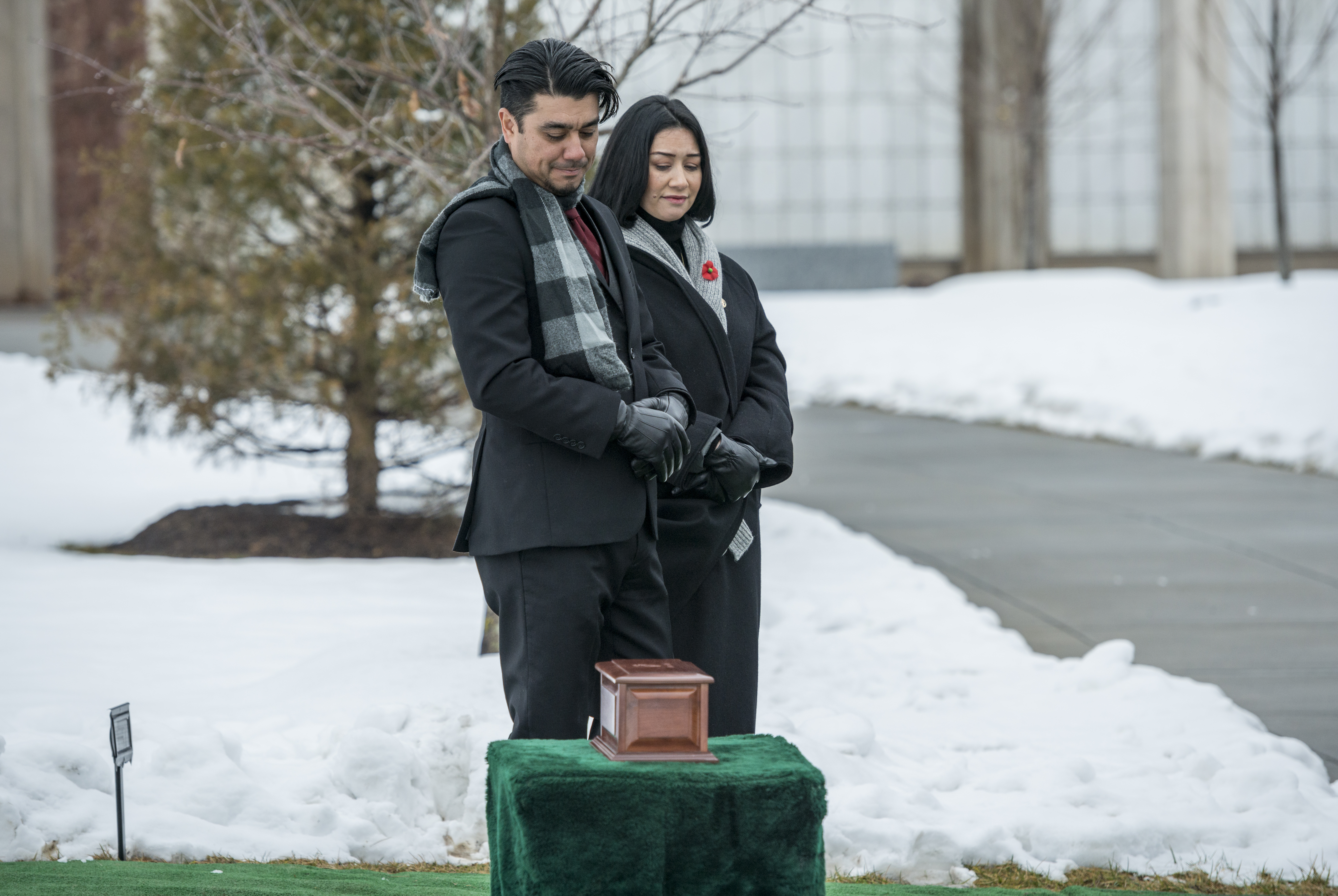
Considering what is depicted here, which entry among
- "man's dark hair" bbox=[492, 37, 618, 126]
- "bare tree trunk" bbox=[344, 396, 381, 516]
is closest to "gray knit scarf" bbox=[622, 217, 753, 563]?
"man's dark hair" bbox=[492, 37, 618, 126]

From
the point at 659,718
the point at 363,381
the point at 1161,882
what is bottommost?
the point at 1161,882

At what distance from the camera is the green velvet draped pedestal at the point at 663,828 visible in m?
2.35

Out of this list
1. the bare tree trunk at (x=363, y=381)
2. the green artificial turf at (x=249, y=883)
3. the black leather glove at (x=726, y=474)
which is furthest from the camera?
the bare tree trunk at (x=363, y=381)

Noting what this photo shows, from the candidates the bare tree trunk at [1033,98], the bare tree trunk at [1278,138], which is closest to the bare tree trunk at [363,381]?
the bare tree trunk at [1278,138]

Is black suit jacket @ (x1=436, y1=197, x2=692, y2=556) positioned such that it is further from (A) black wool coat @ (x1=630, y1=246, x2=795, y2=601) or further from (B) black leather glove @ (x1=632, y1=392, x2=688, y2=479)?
(A) black wool coat @ (x1=630, y1=246, x2=795, y2=601)

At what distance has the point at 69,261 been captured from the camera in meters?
8.77

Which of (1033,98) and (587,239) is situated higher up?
(1033,98)

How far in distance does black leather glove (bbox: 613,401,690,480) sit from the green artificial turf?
4.30 ft

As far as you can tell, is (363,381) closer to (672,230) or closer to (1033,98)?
(672,230)

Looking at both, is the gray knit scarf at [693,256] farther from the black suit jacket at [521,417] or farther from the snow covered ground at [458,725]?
the snow covered ground at [458,725]

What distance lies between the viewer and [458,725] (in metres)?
4.72

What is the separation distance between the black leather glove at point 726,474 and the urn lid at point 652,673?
22.8 inches

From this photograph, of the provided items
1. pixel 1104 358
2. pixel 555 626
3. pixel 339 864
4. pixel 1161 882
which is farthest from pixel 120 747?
pixel 1104 358

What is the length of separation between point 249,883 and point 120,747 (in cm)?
45
